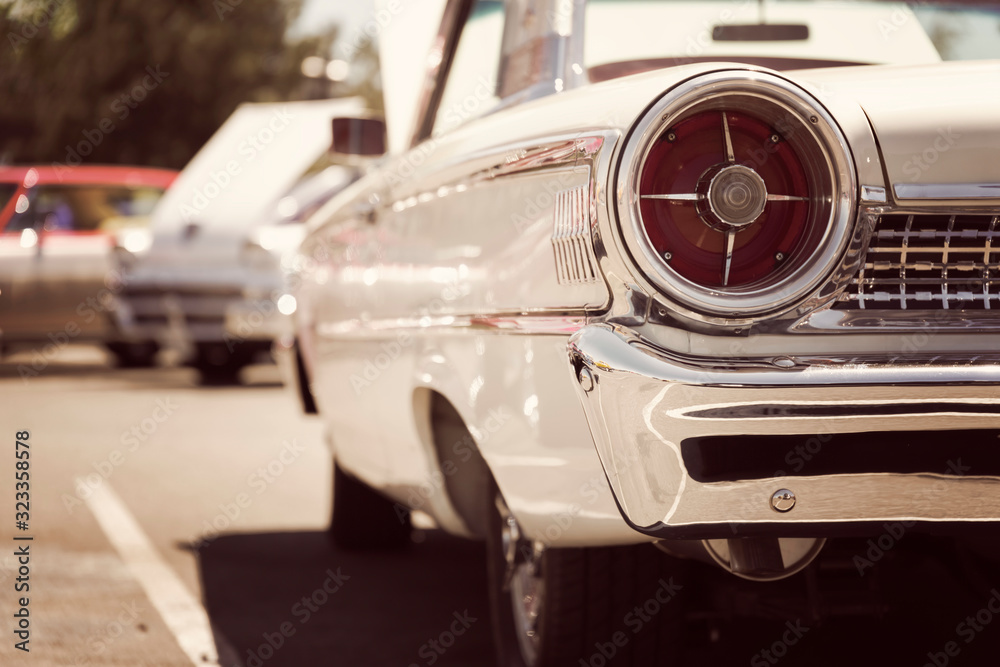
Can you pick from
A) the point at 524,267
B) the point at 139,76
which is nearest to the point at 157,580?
the point at 524,267

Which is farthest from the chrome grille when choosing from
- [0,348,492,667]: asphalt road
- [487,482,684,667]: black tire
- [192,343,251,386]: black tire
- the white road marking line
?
[192,343,251,386]: black tire

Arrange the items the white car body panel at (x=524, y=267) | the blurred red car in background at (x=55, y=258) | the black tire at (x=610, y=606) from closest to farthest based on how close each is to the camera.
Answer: the white car body panel at (x=524, y=267) < the black tire at (x=610, y=606) < the blurred red car in background at (x=55, y=258)

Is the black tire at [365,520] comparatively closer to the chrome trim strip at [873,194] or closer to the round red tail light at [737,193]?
the round red tail light at [737,193]

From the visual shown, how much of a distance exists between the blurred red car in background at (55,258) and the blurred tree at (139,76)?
1336 cm

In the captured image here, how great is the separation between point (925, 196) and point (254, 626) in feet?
8.58

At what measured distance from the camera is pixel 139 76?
28891mm

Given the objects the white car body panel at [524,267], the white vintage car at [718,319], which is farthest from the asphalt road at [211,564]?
the white vintage car at [718,319]

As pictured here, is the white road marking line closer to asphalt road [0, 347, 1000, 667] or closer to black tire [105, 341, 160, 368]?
asphalt road [0, 347, 1000, 667]

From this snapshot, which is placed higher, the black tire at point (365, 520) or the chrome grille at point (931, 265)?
the chrome grille at point (931, 265)

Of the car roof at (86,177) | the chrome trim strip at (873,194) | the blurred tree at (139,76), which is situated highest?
the blurred tree at (139,76)

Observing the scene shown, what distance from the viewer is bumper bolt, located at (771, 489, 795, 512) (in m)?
2.20

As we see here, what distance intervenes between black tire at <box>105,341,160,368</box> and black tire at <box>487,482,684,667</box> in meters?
10.7

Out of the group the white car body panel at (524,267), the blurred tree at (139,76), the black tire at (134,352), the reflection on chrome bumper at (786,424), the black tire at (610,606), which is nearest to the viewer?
the reflection on chrome bumper at (786,424)

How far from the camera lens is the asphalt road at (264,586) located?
3510 mm
